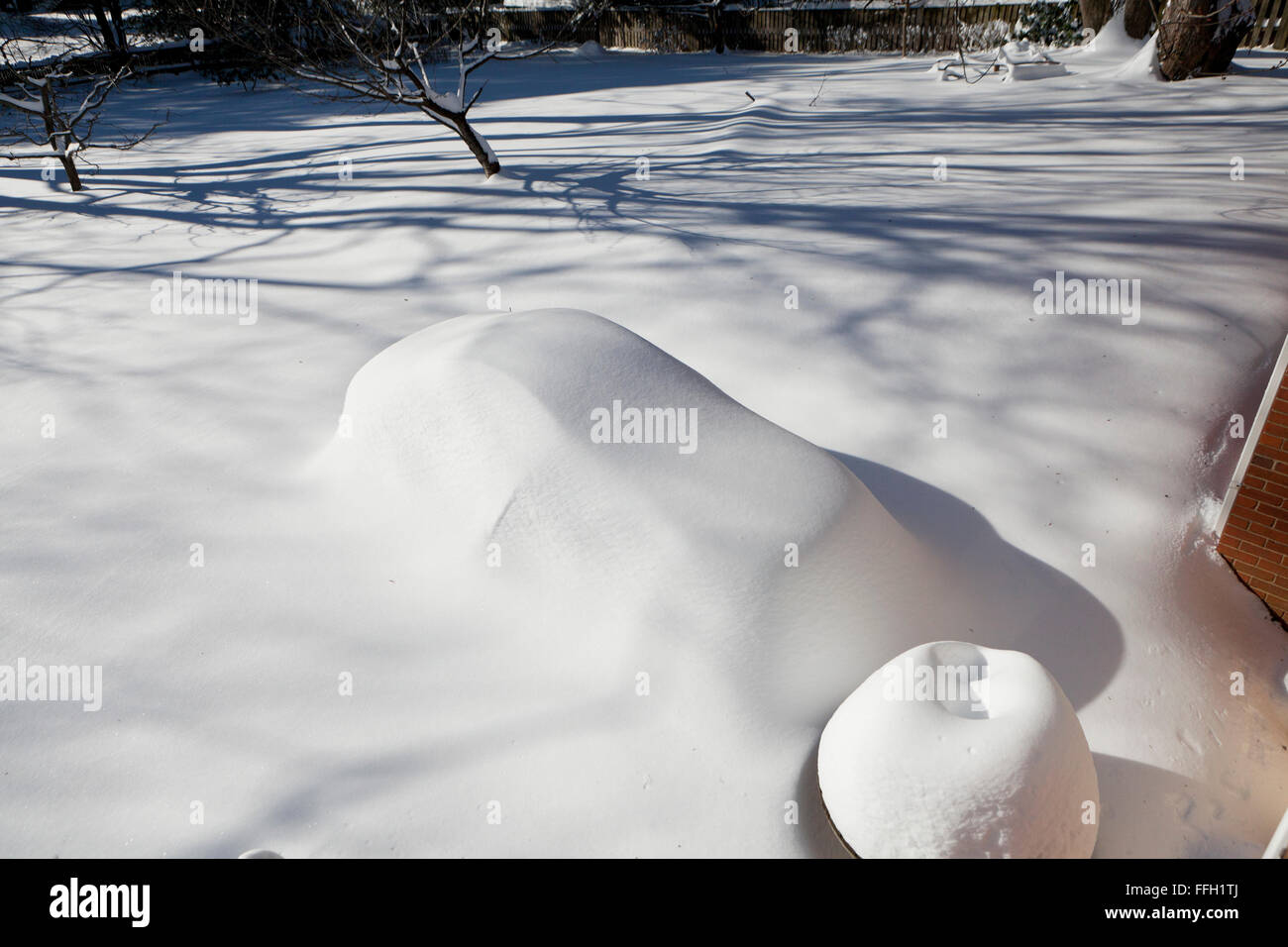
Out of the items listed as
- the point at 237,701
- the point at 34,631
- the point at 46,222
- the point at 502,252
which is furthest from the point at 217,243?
the point at 237,701

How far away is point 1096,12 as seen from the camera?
15.9 meters

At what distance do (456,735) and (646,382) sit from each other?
77.8 inches

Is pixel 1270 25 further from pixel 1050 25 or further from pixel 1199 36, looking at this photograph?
pixel 1199 36

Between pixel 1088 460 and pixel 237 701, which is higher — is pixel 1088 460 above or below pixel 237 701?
above

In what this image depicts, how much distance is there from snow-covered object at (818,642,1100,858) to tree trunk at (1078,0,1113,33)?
1794 cm

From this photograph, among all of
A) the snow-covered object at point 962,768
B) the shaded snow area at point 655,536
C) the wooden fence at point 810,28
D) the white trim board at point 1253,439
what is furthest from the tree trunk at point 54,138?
Answer: the wooden fence at point 810,28

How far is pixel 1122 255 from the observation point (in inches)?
267

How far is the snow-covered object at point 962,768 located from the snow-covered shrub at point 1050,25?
1858cm

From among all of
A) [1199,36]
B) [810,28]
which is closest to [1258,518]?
[1199,36]

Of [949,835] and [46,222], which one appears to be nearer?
[949,835]

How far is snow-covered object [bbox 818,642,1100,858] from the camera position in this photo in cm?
283

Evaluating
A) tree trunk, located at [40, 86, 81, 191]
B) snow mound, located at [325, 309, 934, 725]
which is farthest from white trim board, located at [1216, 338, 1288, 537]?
tree trunk, located at [40, 86, 81, 191]
